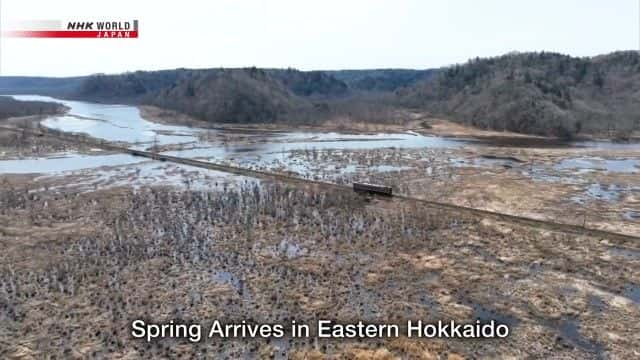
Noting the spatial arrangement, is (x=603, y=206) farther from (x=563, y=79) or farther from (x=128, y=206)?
(x=563, y=79)

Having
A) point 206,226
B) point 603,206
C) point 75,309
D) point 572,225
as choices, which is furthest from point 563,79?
point 75,309

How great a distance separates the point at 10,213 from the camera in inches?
1120

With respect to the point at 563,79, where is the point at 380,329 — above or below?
below

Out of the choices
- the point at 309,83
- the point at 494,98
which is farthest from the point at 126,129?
the point at 309,83

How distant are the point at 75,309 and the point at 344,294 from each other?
9842 millimetres

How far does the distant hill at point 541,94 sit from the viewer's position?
76500mm

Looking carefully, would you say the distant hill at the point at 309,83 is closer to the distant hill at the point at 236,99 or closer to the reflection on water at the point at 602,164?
the distant hill at the point at 236,99

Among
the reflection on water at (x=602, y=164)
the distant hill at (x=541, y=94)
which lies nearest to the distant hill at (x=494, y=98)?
the distant hill at (x=541, y=94)

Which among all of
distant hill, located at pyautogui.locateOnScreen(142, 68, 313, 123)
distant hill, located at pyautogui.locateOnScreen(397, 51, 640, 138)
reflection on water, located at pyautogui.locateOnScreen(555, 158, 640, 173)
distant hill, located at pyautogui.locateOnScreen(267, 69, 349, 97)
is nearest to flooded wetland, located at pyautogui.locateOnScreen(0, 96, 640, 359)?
reflection on water, located at pyautogui.locateOnScreen(555, 158, 640, 173)

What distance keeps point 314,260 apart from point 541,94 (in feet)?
255

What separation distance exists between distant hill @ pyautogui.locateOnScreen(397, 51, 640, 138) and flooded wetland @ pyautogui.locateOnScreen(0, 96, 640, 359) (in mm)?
37955

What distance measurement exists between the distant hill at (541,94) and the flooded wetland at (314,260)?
37955 millimetres

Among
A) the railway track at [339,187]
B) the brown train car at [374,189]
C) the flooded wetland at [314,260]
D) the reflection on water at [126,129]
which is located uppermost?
the reflection on water at [126,129]

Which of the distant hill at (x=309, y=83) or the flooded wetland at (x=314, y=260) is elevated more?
the distant hill at (x=309, y=83)
